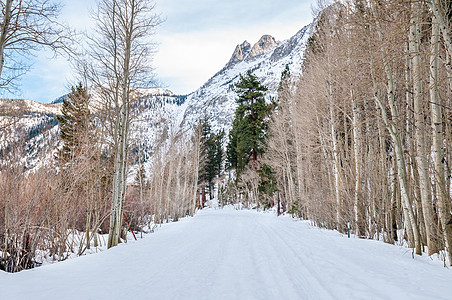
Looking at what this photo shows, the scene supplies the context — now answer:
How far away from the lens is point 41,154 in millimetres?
6656

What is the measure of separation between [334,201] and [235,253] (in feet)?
22.1

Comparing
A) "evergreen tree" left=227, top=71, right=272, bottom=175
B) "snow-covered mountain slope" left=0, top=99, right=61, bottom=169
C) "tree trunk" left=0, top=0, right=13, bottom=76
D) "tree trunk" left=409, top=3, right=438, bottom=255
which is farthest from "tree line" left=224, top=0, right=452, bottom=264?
"evergreen tree" left=227, top=71, right=272, bottom=175

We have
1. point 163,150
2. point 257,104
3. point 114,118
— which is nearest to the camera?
point 114,118

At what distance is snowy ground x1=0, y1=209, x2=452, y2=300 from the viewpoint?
148 inches

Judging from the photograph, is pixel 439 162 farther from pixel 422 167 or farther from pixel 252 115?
pixel 252 115

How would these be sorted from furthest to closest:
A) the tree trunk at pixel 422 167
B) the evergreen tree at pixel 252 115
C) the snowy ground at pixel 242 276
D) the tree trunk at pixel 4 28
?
the evergreen tree at pixel 252 115, the tree trunk at pixel 422 167, the tree trunk at pixel 4 28, the snowy ground at pixel 242 276

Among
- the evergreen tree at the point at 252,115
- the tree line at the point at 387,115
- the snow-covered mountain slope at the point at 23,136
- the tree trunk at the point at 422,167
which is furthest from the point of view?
the evergreen tree at the point at 252,115

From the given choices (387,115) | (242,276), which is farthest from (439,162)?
(387,115)

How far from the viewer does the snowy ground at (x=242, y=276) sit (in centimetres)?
376

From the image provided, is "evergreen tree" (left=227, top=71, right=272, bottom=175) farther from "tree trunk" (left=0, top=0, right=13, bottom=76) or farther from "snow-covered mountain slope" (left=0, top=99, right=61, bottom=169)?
"tree trunk" (left=0, top=0, right=13, bottom=76)

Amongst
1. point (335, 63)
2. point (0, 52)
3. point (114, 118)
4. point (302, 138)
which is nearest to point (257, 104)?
point (302, 138)

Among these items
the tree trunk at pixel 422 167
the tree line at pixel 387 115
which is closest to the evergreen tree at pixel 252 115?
the tree line at pixel 387 115

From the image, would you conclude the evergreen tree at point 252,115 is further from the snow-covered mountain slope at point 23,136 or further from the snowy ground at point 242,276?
the snow-covered mountain slope at point 23,136

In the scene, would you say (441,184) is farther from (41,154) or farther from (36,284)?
(41,154)
